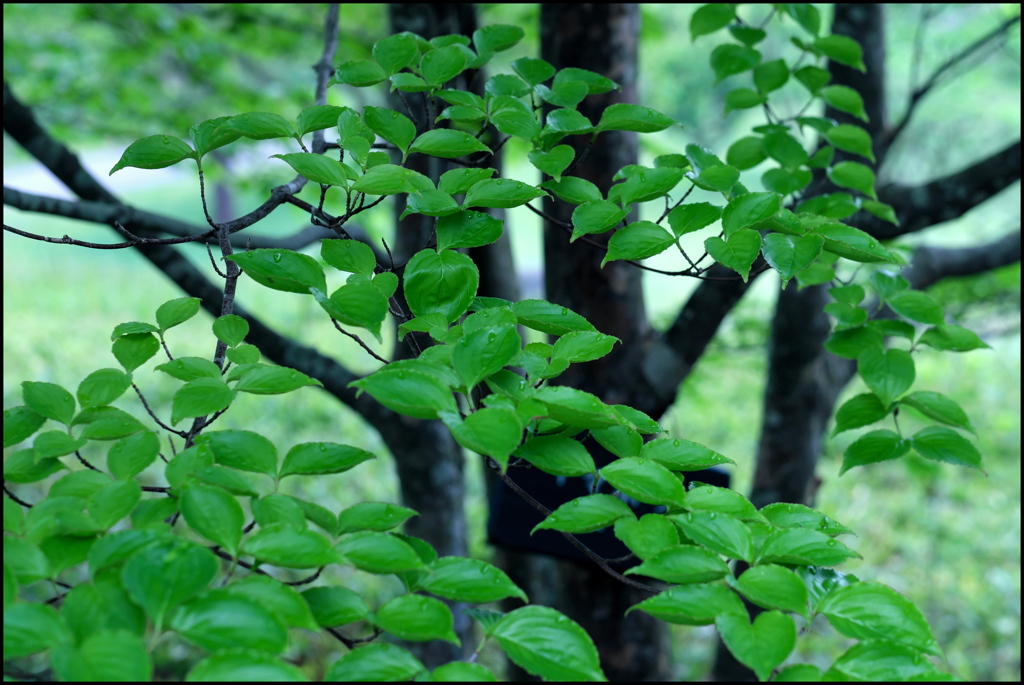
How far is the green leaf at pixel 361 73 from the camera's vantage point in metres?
0.77

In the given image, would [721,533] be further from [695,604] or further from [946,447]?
[946,447]

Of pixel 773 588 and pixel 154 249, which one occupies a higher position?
pixel 154 249

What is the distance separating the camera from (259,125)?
622 mm

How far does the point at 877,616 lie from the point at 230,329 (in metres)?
0.54

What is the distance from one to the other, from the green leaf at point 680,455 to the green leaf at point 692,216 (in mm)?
216

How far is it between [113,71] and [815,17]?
10.9 ft

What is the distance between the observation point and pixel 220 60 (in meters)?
2.76

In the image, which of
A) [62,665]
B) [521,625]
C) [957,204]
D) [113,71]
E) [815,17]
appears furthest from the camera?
[113,71]

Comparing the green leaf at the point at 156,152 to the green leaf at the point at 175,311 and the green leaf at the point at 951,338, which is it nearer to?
the green leaf at the point at 175,311

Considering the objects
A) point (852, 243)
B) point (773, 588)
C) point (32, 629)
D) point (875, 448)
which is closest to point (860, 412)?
point (875, 448)

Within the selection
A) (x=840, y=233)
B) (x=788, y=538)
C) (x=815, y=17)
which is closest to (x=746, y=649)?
(x=788, y=538)

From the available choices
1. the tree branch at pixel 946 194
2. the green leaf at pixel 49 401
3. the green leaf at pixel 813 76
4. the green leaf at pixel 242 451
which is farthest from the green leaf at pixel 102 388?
the tree branch at pixel 946 194

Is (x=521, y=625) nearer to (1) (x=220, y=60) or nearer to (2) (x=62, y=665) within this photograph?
(2) (x=62, y=665)

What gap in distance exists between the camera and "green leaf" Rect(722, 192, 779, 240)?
2.16ft
